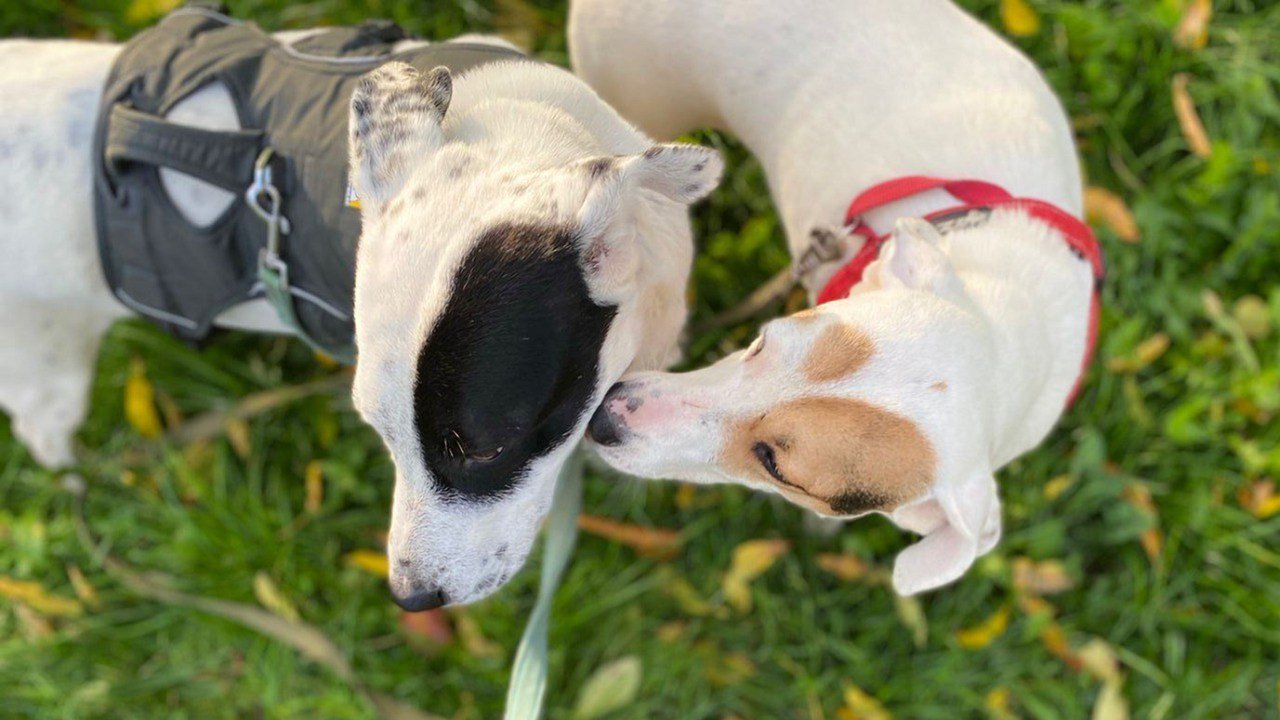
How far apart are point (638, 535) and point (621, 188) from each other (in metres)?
1.91

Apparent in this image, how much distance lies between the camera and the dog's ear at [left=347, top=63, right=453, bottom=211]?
1777 millimetres

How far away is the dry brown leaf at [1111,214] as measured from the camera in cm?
340

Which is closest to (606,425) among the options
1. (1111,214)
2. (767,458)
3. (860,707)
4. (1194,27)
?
(767,458)

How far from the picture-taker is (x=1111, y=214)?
3.42 metres

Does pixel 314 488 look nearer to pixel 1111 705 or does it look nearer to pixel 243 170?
pixel 243 170

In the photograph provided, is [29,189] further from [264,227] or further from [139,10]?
[139,10]

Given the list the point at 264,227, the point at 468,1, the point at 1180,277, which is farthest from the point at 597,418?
the point at 1180,277

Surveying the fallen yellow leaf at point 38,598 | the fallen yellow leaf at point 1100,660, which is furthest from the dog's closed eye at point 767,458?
the fallen yellow leaf at point 38,598

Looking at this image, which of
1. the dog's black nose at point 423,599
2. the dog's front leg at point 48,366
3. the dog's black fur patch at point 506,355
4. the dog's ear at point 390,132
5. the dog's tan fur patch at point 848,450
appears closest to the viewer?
the dog's black fur patch at point 506,355

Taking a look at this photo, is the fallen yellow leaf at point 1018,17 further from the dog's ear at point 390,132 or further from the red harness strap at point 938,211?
the dog's ear at point 390,132

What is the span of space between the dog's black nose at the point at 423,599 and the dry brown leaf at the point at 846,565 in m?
1.70

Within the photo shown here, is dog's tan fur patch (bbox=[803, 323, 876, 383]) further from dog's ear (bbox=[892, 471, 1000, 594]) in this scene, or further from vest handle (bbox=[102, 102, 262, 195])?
vest handle (bbox=[102, 102, 262, 195])

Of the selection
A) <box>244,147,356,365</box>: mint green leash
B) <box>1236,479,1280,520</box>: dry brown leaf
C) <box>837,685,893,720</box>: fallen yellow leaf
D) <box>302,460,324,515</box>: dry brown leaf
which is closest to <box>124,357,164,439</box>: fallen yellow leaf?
<box>302,460,324,515</box>: dry brown leaf

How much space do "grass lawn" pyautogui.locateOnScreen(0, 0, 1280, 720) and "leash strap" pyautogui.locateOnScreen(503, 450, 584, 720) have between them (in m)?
0.68
